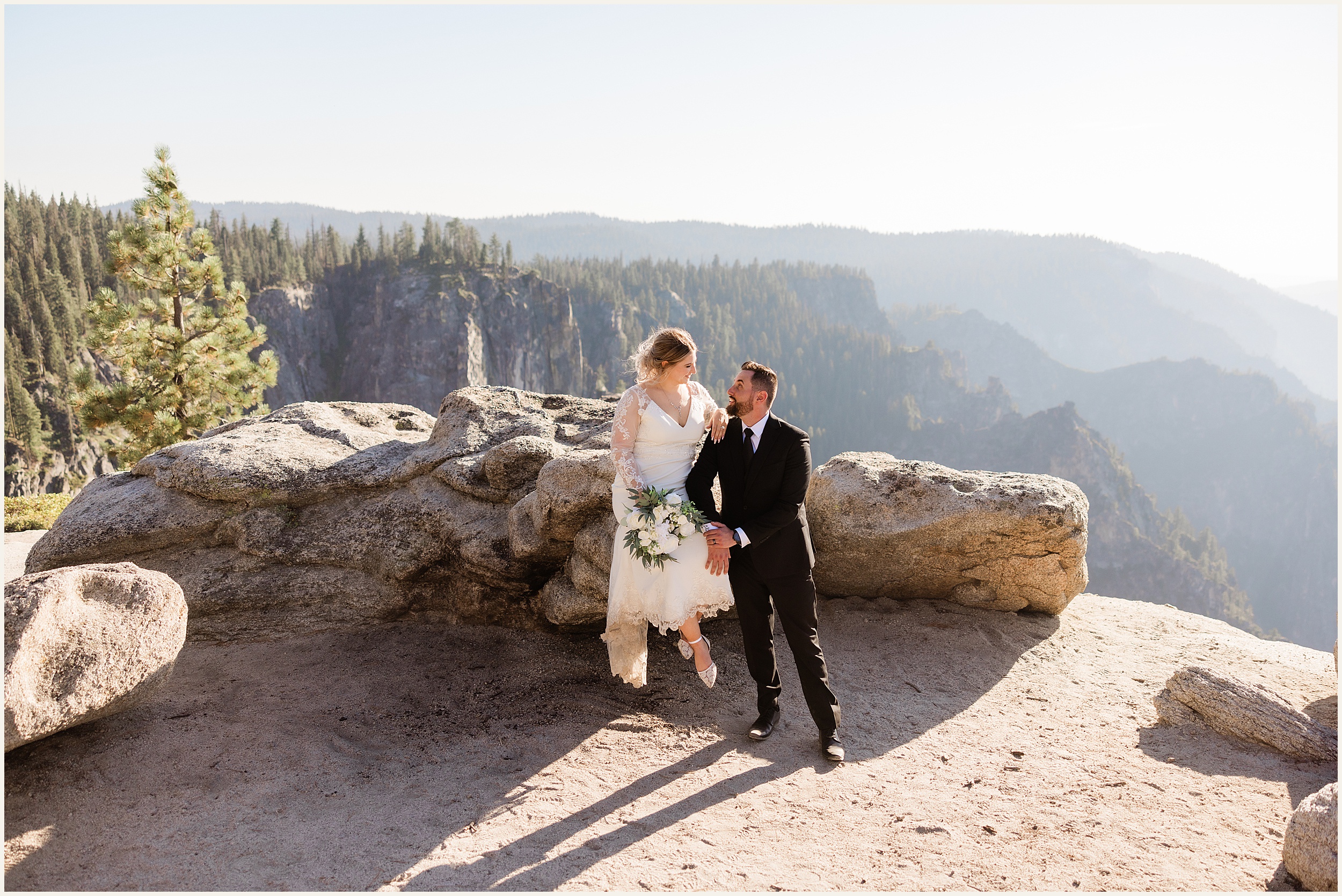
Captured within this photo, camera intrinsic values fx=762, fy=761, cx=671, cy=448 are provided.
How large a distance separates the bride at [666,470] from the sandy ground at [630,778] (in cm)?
108

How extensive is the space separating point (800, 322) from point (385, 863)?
188 meters

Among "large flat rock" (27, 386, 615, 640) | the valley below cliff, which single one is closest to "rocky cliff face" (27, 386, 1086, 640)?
"large flat rock" (27, 386, 615, 640)

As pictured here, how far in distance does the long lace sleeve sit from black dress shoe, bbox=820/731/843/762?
8.14 feet

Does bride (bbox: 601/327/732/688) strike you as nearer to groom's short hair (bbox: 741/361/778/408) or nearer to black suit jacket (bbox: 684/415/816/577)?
black suit jacket (bbox: 684/415/816/577)

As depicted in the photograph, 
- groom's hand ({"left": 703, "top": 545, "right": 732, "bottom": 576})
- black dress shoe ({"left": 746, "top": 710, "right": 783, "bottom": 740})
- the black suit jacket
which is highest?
the black suit jacket

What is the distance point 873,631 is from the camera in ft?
27.8

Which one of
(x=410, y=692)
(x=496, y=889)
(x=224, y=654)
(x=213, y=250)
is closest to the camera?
(x=496, y=889)

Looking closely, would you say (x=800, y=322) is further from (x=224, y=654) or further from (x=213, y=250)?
(x=224, y=654)

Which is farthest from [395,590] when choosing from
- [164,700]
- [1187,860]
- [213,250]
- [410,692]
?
[213,250]

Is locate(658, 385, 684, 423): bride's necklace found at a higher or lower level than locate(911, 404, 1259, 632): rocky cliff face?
higher

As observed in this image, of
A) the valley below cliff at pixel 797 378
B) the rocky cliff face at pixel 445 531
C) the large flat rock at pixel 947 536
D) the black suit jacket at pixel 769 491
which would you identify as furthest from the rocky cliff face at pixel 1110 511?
the black suit jacket at pixel 769 491

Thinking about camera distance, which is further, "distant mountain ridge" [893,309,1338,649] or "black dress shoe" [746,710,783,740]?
"distant mountain ridge" [893,309,1338,649]

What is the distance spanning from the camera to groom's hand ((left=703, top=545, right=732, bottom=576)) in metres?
5.89

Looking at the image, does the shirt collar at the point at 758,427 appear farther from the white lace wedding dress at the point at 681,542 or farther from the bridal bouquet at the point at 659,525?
the bridal bouquet at the point at 659,525
